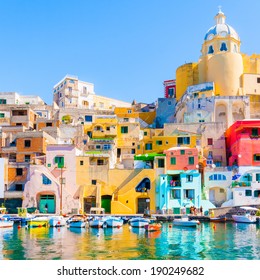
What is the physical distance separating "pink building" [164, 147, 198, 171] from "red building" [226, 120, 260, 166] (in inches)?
178

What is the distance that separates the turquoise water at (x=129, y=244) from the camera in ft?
73.3

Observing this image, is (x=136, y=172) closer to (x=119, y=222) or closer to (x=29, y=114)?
(x=119, y=222)

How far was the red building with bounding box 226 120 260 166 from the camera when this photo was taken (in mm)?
48906

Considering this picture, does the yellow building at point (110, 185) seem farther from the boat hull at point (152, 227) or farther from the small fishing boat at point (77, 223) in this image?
the boat hull at point (152, 227)

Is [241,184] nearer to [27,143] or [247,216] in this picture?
[247,216]

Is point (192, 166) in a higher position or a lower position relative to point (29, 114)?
lower

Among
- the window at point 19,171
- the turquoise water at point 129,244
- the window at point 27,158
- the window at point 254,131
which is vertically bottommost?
the turquoise water at point 129,244

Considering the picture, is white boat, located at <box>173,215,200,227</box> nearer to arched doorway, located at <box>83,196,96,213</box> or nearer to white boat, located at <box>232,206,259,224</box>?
white boat, located at <box>232,206,259,224</box>

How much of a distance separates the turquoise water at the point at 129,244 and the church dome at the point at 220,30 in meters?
33.6

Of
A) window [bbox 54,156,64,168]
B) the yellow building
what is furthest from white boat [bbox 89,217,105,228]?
window [bbox 54,156,64,168]

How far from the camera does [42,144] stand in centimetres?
4850

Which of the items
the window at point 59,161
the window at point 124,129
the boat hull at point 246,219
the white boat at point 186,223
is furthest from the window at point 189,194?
the window at point 124,129
